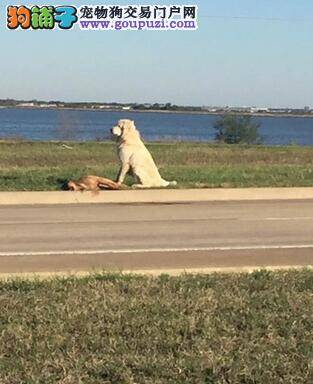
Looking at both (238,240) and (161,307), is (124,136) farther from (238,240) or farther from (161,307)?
(161,307)

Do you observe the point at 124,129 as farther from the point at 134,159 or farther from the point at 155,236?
the point at 155,236

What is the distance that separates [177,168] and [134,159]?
420cm

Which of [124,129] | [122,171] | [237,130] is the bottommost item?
[122,171]

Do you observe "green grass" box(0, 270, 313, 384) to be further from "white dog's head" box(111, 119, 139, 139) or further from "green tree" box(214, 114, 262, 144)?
"green tree" box(214, 114, 262, 144)

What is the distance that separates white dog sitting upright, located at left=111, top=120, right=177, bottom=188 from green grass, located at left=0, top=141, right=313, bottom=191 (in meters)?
0.69

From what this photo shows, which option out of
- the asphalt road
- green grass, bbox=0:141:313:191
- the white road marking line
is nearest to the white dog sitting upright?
green grass, bbox=0:141:313:191

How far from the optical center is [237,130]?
44.4 m

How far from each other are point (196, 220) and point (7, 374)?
8.76 meters

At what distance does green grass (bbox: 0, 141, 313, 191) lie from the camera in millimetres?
17469

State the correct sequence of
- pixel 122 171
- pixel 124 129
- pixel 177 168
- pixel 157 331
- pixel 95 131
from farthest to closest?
pixel 95 131, pixel 177 168, pixel 124 129, pixel 122 171, pixel 157 331

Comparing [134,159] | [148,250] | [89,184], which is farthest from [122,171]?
[148,250]

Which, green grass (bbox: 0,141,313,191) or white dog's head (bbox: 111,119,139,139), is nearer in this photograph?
white dog's head (bbox: 111,119,139,139)

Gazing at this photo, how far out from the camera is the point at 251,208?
48.7ft

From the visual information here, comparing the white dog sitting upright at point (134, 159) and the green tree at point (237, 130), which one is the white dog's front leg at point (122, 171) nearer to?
the white dog sitting upright at point (134, 159)
